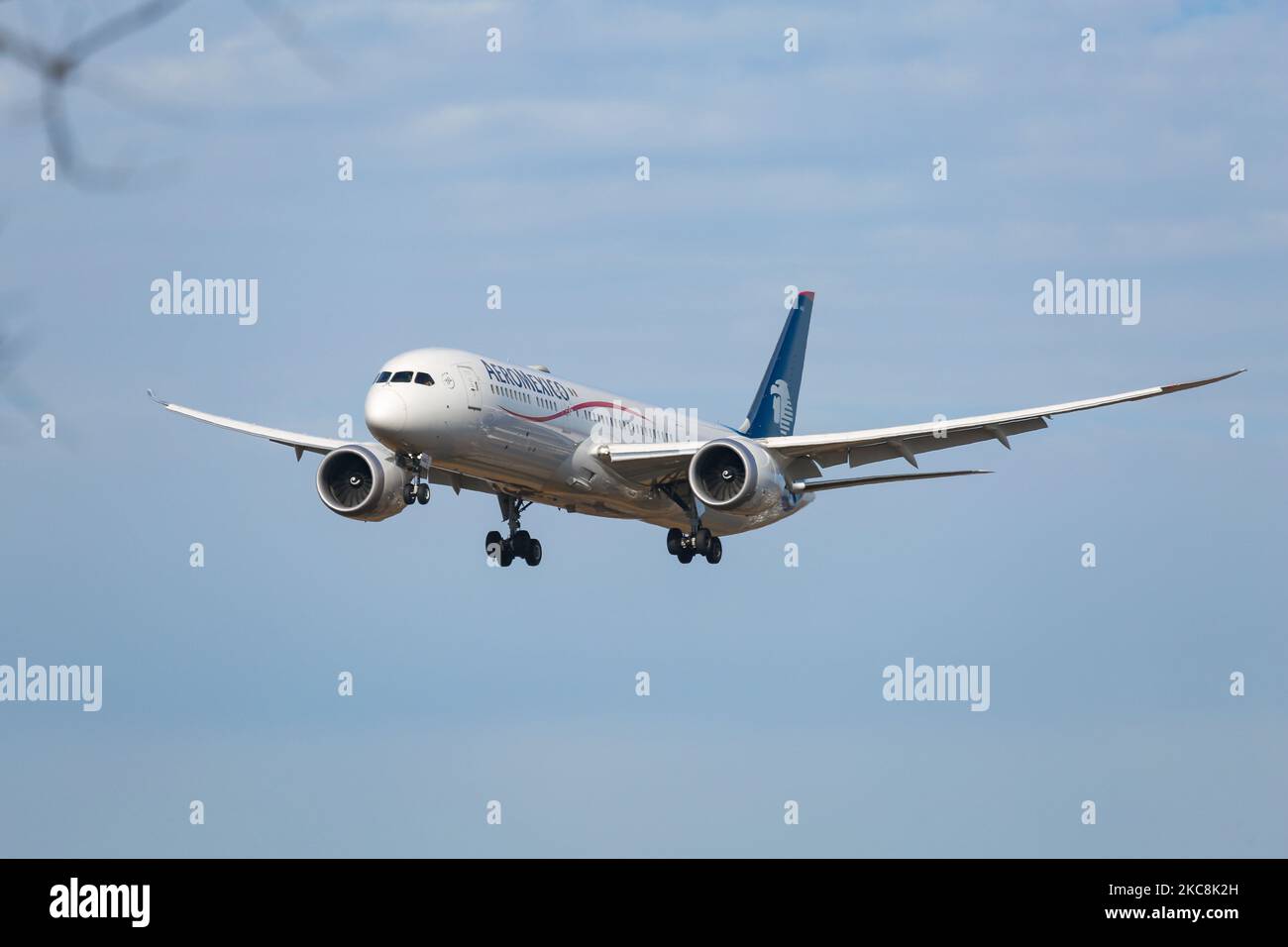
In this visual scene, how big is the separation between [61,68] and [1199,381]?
102ft

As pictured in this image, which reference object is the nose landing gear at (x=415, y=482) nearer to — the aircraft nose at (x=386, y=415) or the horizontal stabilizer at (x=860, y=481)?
the aircraft nose at (x=386, y=415)

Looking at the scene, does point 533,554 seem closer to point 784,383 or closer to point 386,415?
point 386,415

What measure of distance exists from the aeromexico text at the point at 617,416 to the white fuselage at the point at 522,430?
0.04 metres

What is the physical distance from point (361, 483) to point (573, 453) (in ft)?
18.0

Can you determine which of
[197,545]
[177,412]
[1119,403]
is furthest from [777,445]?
[177,412]

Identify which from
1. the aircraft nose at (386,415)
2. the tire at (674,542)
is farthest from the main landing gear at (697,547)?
the aircraft nose at (386,415)

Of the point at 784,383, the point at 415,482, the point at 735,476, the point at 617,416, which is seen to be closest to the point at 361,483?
the point at 415,482

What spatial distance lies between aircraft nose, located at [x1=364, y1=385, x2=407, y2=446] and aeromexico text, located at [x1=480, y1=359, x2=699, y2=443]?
2.88 metres

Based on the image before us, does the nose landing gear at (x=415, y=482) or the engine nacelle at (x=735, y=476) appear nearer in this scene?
the nose landing gear at (x=415, y=482)

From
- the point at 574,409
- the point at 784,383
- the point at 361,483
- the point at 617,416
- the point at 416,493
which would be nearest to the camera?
the point at 416,493

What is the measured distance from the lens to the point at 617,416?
4403cm

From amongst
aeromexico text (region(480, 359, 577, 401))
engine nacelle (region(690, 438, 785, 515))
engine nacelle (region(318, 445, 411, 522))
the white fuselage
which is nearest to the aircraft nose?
the white fuselage

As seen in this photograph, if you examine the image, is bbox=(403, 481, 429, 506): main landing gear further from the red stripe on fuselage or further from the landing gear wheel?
the landing gear wheel

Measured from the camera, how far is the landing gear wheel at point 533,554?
147 feet
